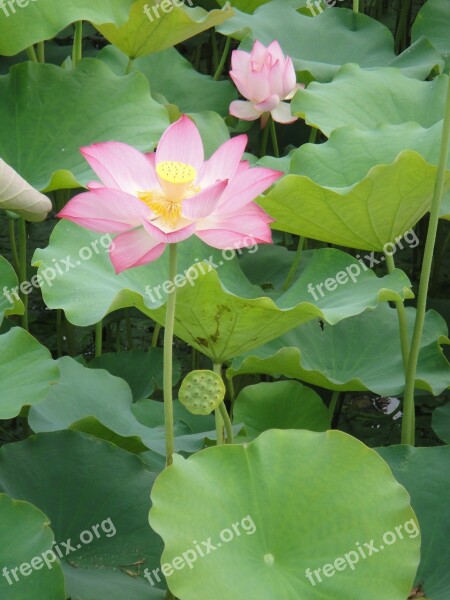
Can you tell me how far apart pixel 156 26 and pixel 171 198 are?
0.93 m

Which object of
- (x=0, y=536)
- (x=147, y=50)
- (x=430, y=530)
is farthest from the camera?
(x=147, y=50)

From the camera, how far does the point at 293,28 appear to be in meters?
2.36

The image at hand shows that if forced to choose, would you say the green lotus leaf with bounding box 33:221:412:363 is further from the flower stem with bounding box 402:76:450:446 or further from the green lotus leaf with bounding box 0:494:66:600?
the green lotus leaf with bounding box 0:494:66:600

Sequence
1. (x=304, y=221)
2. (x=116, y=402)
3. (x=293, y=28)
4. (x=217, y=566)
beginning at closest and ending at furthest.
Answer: (x=217, y=566)
(x=304, y=221)
(x=116, y=402)
(x=293, y=28)

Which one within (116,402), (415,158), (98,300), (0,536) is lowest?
(116,402)

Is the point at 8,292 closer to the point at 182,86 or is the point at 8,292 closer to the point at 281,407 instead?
the point at 281,407

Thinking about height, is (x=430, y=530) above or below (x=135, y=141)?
below

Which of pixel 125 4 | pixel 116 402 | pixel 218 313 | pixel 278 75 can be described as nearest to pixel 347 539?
pixel 218 313

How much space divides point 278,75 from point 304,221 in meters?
0.55

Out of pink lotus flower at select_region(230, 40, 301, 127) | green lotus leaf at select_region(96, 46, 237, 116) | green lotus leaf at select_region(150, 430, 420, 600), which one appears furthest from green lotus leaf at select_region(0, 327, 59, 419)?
green lotus leaf at select_region(96, 46, 237, 116)

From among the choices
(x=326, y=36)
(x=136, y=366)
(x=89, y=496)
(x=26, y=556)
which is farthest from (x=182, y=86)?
(x=26, y=556)

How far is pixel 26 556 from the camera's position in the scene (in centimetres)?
112

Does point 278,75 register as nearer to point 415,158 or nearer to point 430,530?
point 415,158

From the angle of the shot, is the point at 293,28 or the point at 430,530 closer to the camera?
the point at 430,530
